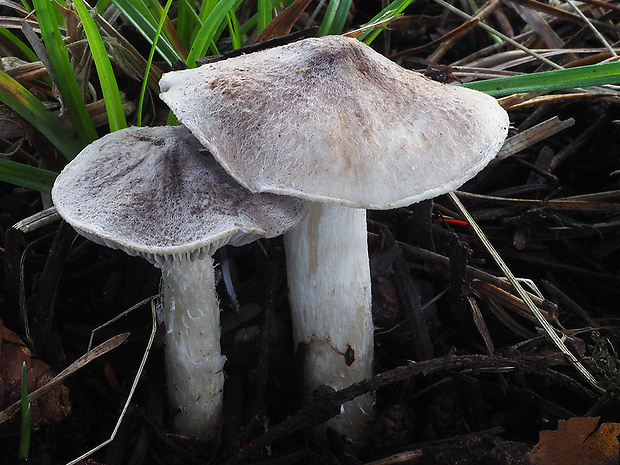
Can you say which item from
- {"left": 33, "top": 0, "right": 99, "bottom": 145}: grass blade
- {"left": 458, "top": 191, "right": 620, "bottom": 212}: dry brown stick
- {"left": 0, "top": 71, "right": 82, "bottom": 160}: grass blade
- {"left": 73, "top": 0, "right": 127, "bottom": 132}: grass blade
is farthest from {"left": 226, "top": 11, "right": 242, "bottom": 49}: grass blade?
{"left": 458, "top": 191, "right": 620, "bottom": 212}: dry brown stick

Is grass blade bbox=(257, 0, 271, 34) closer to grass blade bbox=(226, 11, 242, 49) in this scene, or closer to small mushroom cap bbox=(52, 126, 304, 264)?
grass blade bbox=(226, 11, 242, 49)

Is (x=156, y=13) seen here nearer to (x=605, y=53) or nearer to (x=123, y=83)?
(x=123, y=83)

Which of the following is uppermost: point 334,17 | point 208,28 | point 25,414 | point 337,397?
point 208,28

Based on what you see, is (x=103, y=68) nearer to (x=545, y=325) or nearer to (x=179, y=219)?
(x=179, y=219)

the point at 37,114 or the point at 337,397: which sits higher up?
the point at 37,114

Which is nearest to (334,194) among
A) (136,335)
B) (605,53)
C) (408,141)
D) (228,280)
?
(408,141)

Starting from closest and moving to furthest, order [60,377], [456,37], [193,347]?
[60,377], [193,347], [456,37]

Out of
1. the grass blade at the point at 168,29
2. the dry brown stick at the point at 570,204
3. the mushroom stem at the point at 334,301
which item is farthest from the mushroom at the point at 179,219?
the dry brown stick at the point at 570,204

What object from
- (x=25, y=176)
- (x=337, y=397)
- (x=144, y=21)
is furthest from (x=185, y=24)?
(x=337, y=397)
